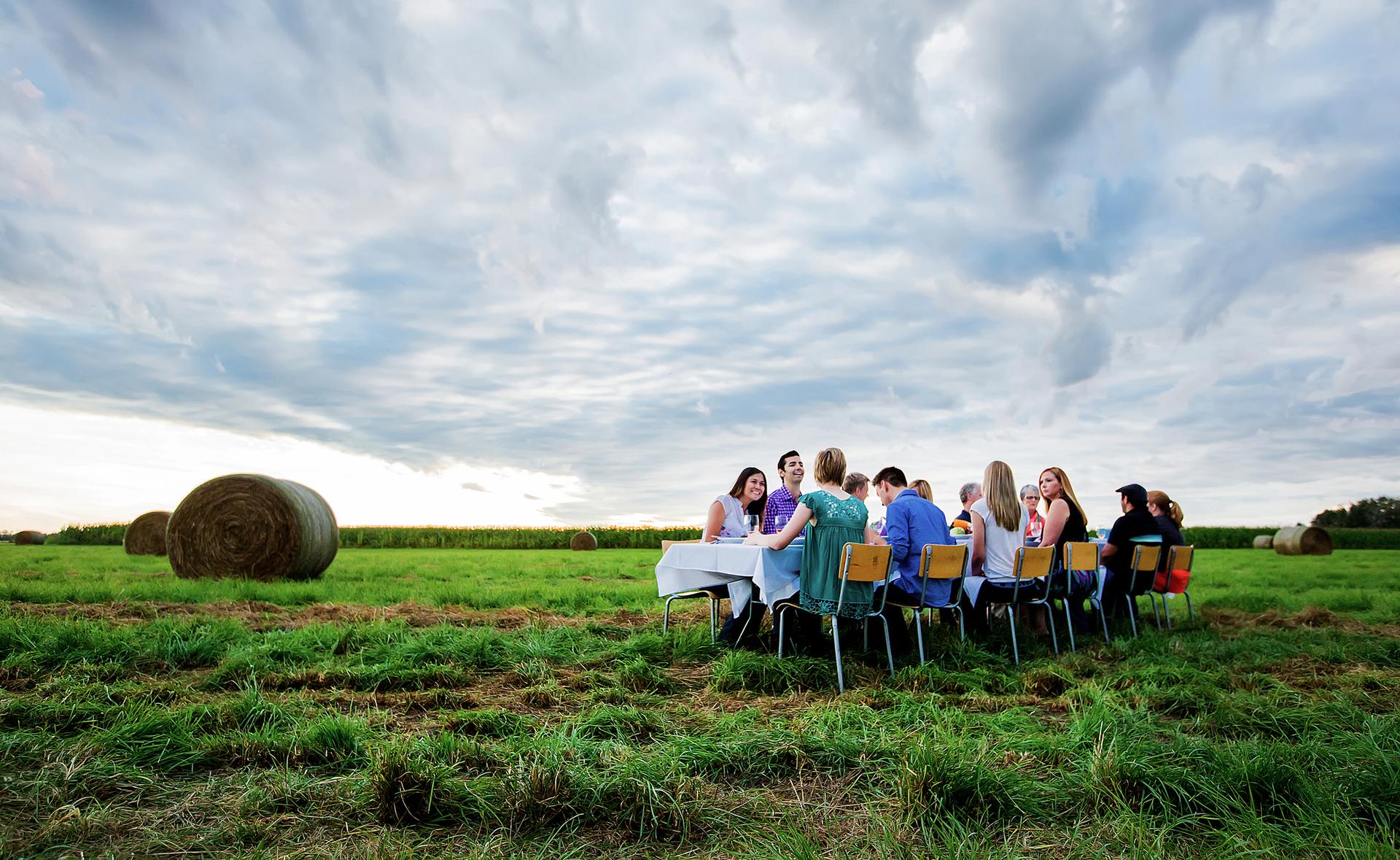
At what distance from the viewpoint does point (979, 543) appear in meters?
7.05

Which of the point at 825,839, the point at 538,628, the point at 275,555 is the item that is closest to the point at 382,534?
the point at 275,555

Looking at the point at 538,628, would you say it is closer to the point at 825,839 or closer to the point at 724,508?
the point at 724,508

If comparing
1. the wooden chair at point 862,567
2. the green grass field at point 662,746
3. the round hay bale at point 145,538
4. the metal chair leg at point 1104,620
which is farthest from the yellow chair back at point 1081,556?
the round hay bale at point 145,538

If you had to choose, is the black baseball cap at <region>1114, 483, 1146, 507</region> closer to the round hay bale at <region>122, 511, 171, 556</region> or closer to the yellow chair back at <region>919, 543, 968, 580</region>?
the yellow chair back at <region>919, 543, 968, 580</region>

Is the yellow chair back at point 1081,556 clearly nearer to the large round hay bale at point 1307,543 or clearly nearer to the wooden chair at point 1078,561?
the wooden chair at point 1078,561

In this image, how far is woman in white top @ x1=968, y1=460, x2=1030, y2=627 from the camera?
7000 millimetres

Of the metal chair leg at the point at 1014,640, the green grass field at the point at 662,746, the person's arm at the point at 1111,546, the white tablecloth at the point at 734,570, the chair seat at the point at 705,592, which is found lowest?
the green grass field at the point at 662,746

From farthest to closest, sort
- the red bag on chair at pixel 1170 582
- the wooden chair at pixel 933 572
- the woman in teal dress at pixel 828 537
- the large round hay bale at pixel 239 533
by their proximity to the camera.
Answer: the large round hay bale at pixel 239 533
the red bag on chair at pixel 1170 582
the wooden chair at pixel 933 572
the woman in teal dress at pixel 828 537

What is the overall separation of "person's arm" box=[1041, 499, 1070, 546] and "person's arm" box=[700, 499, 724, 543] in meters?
3.01

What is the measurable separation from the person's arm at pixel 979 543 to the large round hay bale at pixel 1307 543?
25672 mm

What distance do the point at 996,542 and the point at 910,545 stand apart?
102 cm

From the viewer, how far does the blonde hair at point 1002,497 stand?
7023 millimetres

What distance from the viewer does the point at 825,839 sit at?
2998 mm

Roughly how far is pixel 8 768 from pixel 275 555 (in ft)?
30.9
